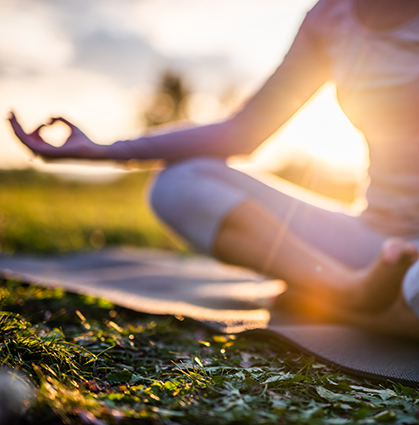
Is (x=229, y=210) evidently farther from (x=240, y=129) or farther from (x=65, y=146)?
(x=65, y=146)

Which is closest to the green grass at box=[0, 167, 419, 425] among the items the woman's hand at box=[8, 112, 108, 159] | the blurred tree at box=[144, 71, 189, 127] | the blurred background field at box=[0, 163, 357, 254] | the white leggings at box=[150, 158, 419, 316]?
the white leggings at box=[150, 158, 419, 316]

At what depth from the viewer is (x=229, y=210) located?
5.40 feet

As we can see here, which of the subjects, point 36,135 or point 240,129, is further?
point 240,129

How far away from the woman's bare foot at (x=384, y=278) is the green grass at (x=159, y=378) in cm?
38

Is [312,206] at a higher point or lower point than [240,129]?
lower

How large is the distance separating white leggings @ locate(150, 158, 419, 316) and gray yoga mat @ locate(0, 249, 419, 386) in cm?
35

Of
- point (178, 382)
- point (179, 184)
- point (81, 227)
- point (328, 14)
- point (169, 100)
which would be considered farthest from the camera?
point (169, 100)

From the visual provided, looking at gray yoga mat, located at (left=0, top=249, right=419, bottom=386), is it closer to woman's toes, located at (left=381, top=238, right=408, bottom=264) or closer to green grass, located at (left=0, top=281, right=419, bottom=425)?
green grass, located at (left=0, top=281, right=419, bottom=425)

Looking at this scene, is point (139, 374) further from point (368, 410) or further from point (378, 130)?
point (378, 130)

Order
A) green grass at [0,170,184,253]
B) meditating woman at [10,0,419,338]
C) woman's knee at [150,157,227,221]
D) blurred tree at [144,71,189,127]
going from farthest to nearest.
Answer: blurred tree at [144,71,189,127], green grass at [0,170,184,253], woman's knee at [150,157,227,221], meditating woman at [10,0,419,338]

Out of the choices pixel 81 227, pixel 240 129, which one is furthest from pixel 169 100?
pixel 240 129

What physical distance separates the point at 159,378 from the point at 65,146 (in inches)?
46.0

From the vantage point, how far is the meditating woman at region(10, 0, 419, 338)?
4.58 ft

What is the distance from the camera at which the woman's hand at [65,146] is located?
65.4 inches
